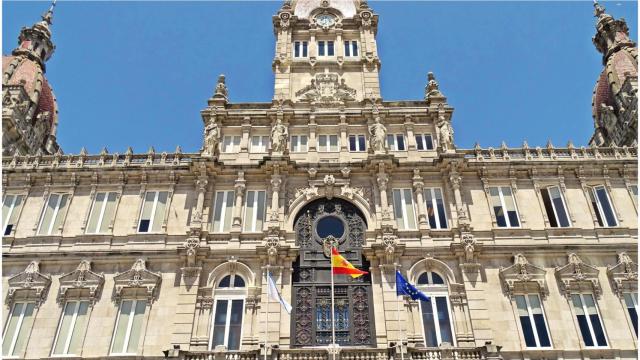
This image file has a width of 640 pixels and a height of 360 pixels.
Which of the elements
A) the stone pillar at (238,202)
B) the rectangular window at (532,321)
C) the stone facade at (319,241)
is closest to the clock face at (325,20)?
the stone facade at (319,241)

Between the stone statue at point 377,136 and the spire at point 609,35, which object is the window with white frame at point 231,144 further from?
the spire at point 609,35

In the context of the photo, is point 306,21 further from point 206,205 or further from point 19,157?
point 19,157

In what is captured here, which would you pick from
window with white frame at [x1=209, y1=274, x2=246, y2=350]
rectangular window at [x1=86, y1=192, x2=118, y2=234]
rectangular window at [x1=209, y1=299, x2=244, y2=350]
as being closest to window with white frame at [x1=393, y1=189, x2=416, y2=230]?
window with white frame at [x1=209, y1=274, x2=246, y2=350]

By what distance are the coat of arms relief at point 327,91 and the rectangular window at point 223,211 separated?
8.54 metres

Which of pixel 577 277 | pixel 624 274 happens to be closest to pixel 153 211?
pixel 577 277

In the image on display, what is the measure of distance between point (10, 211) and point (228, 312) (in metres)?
13.8

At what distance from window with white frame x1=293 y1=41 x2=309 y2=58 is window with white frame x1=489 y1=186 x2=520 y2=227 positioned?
16.1 meters

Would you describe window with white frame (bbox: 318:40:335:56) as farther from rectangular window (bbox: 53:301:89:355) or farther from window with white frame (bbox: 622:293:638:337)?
window with white frame (bbox: 622:293:638:337)

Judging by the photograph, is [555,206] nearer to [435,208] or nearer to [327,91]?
[435,208]

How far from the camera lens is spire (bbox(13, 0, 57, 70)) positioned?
164ft

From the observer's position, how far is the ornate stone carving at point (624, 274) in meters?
27.1

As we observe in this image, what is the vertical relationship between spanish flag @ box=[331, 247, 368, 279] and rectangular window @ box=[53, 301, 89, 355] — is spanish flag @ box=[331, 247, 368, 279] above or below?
above

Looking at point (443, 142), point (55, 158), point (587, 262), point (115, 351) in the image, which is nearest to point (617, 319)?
point (587, 262)

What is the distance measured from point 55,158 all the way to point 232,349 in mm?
15733
